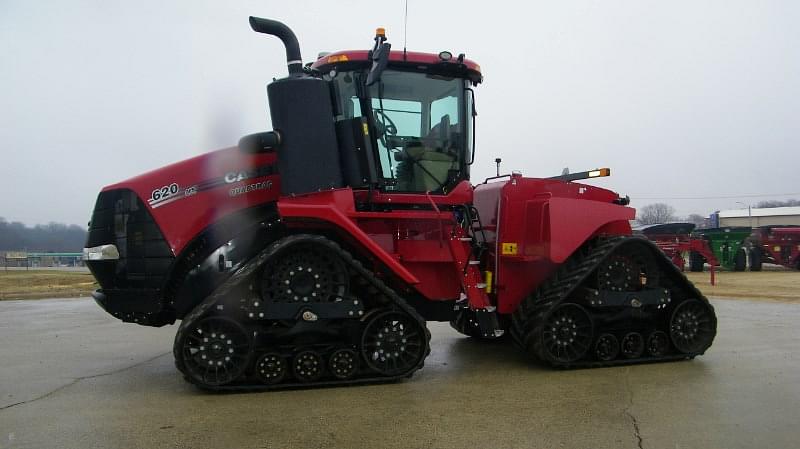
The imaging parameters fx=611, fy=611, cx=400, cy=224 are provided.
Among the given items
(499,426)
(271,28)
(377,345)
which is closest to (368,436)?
(499,426)

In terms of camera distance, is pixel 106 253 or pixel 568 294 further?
pixel 568 294

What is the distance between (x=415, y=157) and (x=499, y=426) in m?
2.86

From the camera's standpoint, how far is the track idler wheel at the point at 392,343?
5.38 metres

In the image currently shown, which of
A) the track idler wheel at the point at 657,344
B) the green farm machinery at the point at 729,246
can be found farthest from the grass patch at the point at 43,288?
the green farm machinery at the point at 729,246

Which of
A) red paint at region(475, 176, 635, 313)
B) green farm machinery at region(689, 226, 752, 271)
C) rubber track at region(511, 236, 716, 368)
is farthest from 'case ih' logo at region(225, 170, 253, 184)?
green farm machinery at region(689, 226, 752, 271)

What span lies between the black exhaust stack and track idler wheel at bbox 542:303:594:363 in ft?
8.19

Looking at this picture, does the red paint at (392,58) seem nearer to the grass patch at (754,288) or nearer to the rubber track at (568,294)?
the rubber track at (568,294)

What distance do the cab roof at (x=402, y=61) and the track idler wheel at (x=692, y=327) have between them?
3355 millimetres

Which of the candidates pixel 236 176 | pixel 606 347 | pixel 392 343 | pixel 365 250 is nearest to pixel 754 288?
pixel 606 347

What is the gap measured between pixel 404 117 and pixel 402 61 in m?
0.54

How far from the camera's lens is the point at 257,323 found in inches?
203

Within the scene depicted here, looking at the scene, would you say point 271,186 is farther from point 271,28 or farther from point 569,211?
point 569,211

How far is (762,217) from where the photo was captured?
273ft

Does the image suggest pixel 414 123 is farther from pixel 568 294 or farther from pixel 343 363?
pixel 343 363
